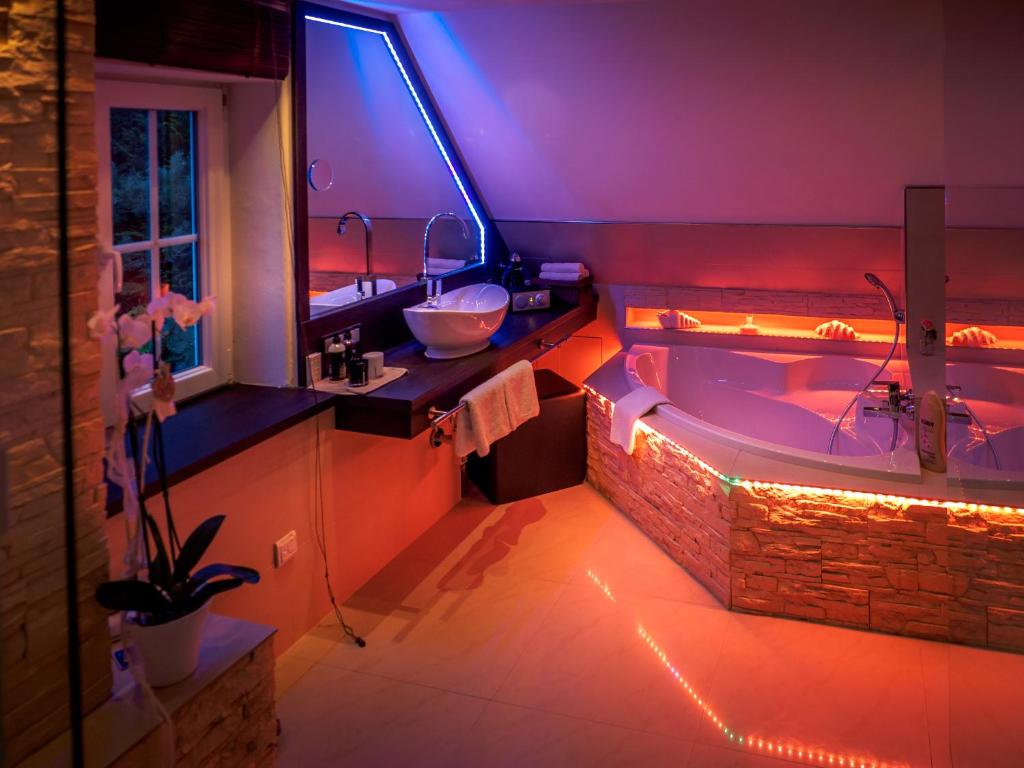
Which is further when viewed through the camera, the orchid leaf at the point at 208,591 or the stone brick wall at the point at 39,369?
the orchid leaf at the point at 208,591

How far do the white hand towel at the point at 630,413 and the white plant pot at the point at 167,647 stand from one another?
228 centimetres

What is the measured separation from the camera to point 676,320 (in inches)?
201

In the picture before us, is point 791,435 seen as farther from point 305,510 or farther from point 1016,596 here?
point 305,510

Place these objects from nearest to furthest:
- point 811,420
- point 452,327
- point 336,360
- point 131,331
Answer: point 131,331 → point 336,360 → point 452,327 → point 811,420

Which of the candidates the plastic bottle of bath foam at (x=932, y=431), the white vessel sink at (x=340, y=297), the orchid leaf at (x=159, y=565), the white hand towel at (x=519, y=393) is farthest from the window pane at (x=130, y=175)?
the plastic bottle of bath foam at (x=932, y=431)

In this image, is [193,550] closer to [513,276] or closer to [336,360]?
[336,360]

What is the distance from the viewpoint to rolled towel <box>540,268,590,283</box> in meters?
5.05

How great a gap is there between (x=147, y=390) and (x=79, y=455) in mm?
1137

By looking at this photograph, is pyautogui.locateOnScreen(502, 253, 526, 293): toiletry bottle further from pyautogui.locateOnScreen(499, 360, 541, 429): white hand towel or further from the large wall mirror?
pyautogui.locateOnScreen(499, 360, 541, 429): white hand towel

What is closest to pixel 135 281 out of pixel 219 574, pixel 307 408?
pixel 307 408

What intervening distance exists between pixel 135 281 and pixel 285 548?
3.03ft

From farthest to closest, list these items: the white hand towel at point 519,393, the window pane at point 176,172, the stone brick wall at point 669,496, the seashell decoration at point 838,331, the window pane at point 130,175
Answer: the seashell decoration at point 838,331
the white hand towel at point 519,393
the stone brick wall at point 669,496
the window pane at point 176,172
the window pane at point 130,175

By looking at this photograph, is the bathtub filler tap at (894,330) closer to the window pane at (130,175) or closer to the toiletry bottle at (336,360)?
the toiletry bottle at (336,360)

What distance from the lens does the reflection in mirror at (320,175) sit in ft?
11.5
